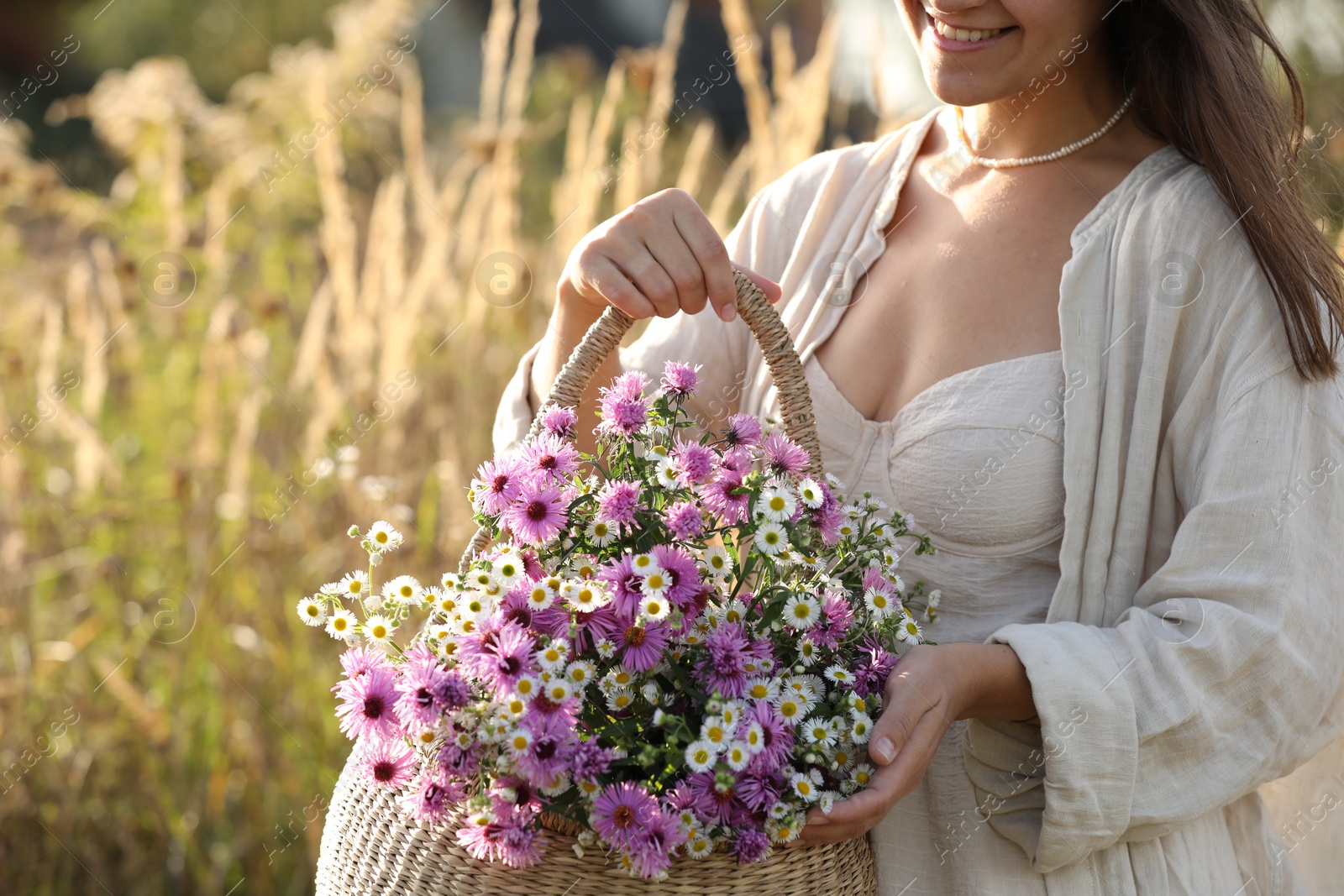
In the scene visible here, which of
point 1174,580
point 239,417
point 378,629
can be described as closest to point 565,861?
point 378,629

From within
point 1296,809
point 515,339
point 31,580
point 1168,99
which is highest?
point 1168,99

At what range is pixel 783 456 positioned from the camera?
106cm

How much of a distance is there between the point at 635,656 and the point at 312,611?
0.32 m

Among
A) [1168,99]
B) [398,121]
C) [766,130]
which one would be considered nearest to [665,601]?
[1168,99]

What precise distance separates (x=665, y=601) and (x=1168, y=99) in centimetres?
86

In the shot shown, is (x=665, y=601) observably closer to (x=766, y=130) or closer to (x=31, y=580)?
(x=766, y=130)

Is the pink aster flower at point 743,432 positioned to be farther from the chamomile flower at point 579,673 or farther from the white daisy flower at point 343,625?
the white daisy flower at point 343,625

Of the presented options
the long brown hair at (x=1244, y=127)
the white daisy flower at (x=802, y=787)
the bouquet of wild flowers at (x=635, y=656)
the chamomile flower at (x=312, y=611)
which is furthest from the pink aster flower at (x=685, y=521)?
the long brown hair at (x=1244, y=127)

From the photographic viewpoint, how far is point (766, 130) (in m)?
2.23

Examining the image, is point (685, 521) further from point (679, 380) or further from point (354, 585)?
point (354, 585)

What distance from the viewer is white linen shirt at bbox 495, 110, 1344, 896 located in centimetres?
109

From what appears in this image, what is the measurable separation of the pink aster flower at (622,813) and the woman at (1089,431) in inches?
5.9

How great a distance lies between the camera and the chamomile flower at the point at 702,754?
0.88 metres

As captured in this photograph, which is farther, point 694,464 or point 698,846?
point 694,464
